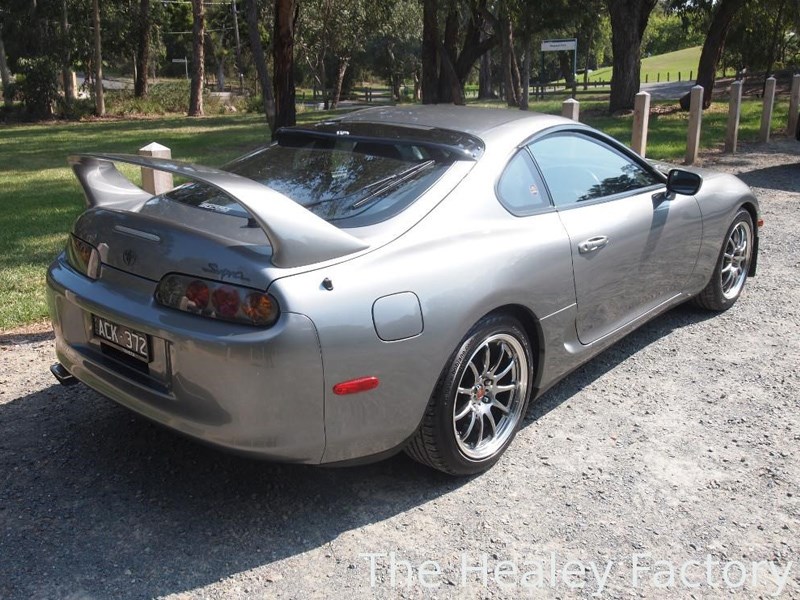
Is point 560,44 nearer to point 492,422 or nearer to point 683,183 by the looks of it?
point 683,183

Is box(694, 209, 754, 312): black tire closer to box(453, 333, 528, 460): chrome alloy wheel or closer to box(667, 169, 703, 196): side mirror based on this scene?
box(667, 169, 703, 196): side mirror

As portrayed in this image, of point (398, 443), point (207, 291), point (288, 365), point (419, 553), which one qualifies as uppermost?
point (207, 291)

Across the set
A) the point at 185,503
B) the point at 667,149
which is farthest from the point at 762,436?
the point at 667,149

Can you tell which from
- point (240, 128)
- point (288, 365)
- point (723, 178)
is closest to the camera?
point (288, 365)

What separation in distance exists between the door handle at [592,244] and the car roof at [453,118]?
25.2 inches

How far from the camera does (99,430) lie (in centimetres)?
372

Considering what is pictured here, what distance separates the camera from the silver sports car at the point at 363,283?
2656mm

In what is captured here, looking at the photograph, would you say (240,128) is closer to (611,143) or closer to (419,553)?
(611,143)

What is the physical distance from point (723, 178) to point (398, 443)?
348cm

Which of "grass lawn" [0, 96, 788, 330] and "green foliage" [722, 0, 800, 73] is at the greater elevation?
"green foliage" [722, 0, 800, 73]

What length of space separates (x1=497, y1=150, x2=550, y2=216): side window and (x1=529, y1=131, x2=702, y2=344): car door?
86 millimetres

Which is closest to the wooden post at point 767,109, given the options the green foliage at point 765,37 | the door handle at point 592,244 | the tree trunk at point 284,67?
the green foliage at point 765,37

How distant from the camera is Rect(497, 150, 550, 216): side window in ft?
11.5

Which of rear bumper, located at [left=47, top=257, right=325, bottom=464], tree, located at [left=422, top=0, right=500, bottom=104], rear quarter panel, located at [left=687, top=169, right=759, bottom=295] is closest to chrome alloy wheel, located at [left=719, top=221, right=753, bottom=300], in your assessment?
rear quarter panel, located at [left=687, top=169, right=759, bottom=295]
